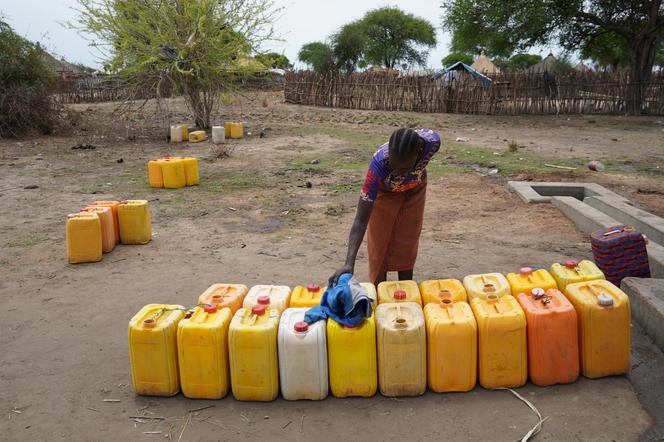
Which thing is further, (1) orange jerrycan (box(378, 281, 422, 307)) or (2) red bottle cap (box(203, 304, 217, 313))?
(1) orange jerrycan (box(378, 281, 422, 307))

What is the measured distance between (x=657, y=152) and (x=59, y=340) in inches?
465

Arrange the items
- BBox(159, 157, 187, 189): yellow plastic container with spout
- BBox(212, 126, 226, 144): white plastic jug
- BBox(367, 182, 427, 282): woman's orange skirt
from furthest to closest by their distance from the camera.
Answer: BBox(212, 126, 226, 144): white plastic jug
BBox(159, 157, 187, 189): yellow plastic container with spout
BBox(367, 182, 427, 282): woman's orange skirt

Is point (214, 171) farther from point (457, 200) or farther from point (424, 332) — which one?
point (424, 332)

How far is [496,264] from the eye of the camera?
491cm

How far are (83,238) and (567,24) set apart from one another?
67.7 ft

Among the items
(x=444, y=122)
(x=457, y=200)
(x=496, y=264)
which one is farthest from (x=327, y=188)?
(x=444, y=122)

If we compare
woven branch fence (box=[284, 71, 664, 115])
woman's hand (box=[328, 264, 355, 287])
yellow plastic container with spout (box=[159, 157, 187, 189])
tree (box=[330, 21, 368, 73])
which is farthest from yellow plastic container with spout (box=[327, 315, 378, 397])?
tree (box=[330, 21, 368, 73])

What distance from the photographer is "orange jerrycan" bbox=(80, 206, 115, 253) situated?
5.30 m

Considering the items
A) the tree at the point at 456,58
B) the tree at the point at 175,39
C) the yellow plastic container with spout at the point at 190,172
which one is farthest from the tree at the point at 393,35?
the yellow plastic container with spout at the point at 190,172

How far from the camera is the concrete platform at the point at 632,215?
206 inches

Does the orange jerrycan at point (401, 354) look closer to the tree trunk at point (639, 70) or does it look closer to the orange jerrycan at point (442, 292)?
the orange jerrycan at point (442, 292)

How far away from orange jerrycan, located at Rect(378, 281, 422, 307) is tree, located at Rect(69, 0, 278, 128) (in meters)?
11.5

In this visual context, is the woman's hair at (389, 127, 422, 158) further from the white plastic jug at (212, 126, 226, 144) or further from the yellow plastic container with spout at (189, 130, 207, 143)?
the yellow plastic container with spout at (189, 130, 207, 143)

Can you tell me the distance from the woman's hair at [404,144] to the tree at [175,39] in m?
11.5
